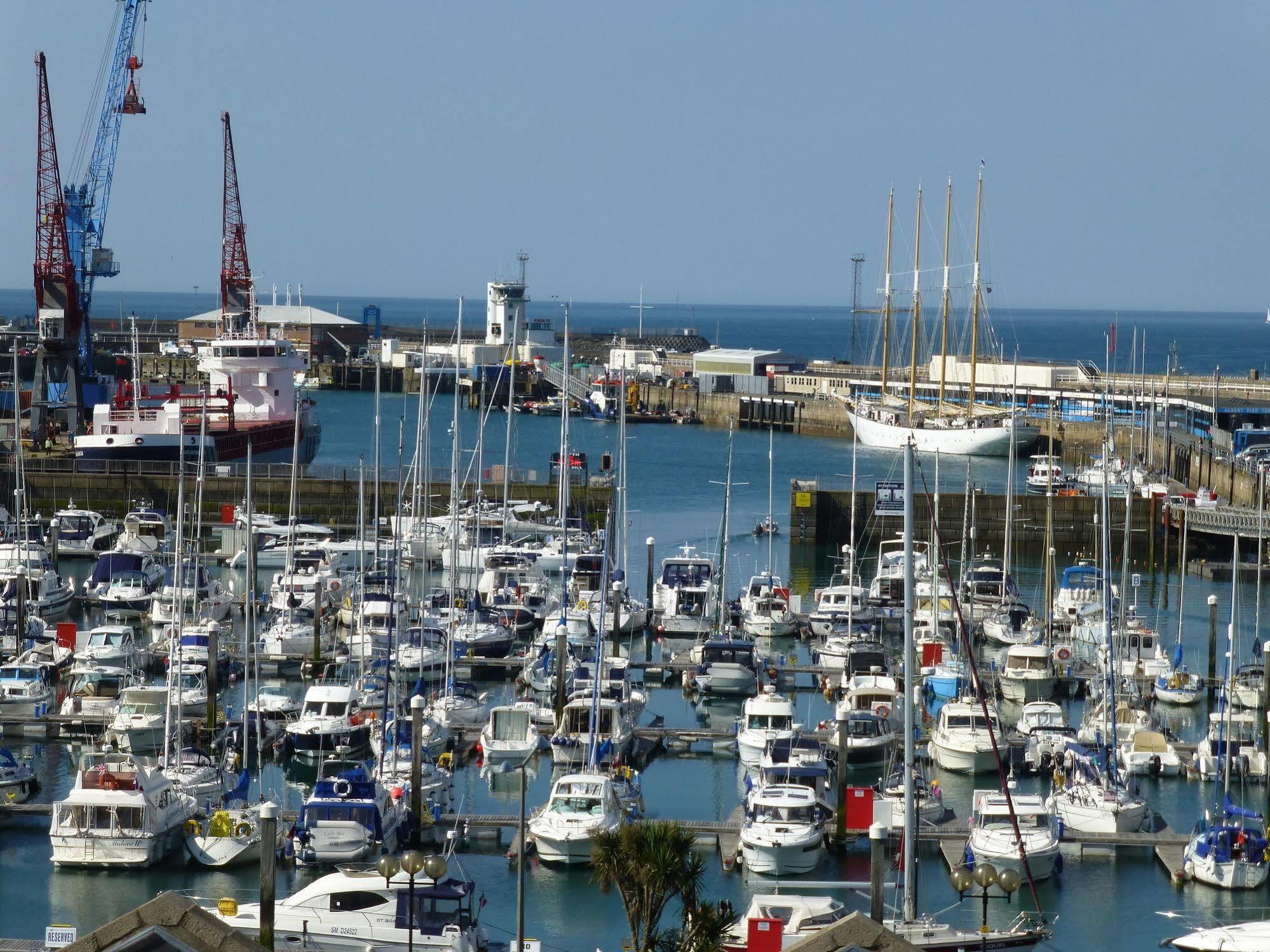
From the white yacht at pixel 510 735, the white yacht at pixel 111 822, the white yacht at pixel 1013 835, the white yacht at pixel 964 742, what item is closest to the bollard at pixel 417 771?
the white yacht at pixel 111 822

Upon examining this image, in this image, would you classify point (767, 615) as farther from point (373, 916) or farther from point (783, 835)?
point (373, 916)

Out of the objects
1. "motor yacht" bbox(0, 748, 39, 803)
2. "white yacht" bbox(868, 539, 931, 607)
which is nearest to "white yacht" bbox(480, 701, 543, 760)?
"motor yacht" bbox(0, 748, 39, 803)

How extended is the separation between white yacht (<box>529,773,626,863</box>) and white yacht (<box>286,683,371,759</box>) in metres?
3.85

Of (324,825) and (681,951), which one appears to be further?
(324,825)

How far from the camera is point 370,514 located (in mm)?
40250

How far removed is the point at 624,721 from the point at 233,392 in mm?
37461

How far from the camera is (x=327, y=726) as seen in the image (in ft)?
70.1

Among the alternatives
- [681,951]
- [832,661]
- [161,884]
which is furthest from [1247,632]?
[681,951]

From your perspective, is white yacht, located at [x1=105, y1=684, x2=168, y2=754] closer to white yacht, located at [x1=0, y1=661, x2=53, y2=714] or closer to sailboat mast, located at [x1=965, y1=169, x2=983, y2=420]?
white yacht, located at [x1=0, y1=661, x2=53, y2=714]

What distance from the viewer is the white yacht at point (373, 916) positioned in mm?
14305

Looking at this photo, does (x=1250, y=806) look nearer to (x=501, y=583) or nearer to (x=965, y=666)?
(x=965, y=666)

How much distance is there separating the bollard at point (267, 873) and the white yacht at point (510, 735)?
6.91m

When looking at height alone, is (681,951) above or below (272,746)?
above

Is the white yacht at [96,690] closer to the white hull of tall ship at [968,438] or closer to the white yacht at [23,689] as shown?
the white yacht at [23,689]
